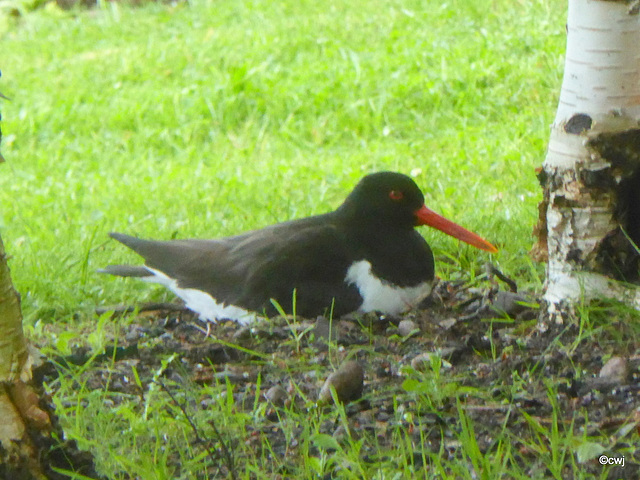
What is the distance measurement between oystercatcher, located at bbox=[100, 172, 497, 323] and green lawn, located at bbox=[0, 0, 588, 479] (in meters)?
0.32

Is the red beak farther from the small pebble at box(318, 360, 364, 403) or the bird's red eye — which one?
the small pebble at box(318, 360, 364, 403)

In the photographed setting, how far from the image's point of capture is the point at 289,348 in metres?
3.47

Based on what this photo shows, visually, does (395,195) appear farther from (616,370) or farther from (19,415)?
(19,415)

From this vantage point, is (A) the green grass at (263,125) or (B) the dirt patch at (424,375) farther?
(A) the green grass at (263,125)

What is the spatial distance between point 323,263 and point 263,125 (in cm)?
→ 339

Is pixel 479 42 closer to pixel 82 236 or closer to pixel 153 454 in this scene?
pixel 82 236

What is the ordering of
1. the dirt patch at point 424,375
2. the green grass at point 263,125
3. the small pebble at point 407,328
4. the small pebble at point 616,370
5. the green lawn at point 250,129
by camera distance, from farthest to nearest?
the green grass at point 263,125, the green lawn at point 250,129, the small pebble at point 407,328, the small pebble at point 616,370, the dirt patch at point 424,375

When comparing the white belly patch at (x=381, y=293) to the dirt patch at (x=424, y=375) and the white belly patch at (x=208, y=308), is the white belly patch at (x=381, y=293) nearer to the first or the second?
the dirt patch at (x=424, y=375)

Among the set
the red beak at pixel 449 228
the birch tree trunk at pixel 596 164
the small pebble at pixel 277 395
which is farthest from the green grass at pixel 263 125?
the small pebble at pixel 277 395

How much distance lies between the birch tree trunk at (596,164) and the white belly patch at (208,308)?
135 cm

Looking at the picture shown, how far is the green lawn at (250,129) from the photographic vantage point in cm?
466

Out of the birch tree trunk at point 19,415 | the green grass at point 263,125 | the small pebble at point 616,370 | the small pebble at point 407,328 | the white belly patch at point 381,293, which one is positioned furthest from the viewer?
the green grass at point 263,125

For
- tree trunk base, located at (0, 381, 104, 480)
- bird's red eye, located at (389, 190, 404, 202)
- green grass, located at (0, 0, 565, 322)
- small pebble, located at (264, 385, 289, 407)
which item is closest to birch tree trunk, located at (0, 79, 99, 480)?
tree trunk base, located at (0, 381, 104, 480)

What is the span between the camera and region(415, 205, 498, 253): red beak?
4171 millimetres
